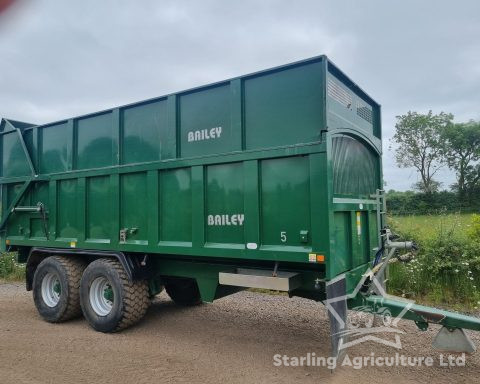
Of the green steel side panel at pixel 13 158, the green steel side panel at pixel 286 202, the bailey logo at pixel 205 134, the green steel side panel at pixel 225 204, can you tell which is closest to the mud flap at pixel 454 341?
the green steel side panel at pixel 286 202

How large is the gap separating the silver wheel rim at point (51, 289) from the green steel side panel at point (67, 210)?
68 centimetres

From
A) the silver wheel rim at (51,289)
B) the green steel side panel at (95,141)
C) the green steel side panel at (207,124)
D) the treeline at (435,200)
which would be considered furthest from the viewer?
the treeline at (435,200)

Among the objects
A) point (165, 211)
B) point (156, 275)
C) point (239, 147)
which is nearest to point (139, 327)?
point (156, 275)

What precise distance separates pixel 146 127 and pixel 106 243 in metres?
1.76

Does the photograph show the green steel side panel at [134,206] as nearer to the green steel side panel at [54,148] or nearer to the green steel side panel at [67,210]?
the green steel side panel at [67,210]

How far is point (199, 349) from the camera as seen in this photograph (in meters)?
4.82

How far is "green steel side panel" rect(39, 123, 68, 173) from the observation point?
→ 6254 millimetres

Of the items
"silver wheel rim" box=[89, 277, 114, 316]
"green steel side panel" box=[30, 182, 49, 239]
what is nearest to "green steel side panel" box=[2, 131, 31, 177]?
"green steel side panel" box=[30, 182, 49, 239]

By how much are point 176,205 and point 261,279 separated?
4.89ft

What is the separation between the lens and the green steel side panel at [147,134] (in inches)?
200

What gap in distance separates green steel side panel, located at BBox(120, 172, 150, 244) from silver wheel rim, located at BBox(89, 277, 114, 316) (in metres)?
0.84

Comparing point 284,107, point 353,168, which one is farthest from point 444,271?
point 284,107

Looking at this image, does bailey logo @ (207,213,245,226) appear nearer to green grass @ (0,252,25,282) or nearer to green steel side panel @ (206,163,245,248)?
green steel side panel @ (206,163,245,248)

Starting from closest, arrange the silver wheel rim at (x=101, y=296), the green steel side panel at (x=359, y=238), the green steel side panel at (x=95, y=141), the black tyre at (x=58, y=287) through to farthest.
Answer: the green steel side panel at (x=359, y=238) → the silver wheel rim at (x=101, y=296) → the green steel side panel at (x=95, y=141) → the black tyre at (x=58, y=287)
